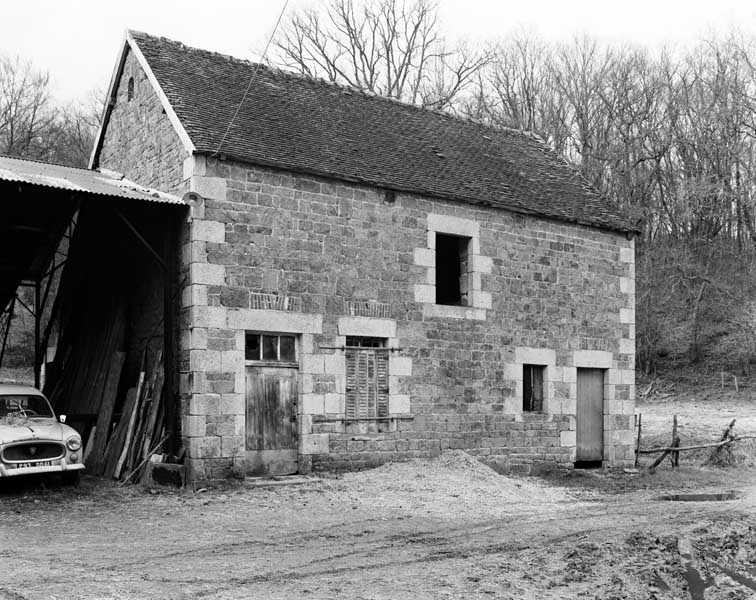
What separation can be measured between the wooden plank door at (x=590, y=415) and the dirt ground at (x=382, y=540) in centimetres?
252

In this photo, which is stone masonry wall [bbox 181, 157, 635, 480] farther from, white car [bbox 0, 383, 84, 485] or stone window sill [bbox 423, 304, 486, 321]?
white car [bbox 0, 383, 84, 485]

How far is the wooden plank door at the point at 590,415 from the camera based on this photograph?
18.0m

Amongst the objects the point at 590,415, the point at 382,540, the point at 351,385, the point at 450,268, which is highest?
the point at 450,268

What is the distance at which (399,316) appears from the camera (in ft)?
50.4

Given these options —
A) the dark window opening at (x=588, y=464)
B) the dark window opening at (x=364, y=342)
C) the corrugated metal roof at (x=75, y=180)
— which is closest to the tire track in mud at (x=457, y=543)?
the dark window opening at (x=364, y=342)

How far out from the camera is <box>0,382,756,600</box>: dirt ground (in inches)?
306

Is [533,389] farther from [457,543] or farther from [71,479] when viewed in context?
Result: [71,479]

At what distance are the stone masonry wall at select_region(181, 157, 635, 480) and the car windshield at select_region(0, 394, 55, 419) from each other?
2209 millimetres

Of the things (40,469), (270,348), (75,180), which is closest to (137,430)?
(40,469)

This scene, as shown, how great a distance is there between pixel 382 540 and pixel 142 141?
8992 mm

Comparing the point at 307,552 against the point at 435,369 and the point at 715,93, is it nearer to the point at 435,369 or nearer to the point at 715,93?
the point at 435,369

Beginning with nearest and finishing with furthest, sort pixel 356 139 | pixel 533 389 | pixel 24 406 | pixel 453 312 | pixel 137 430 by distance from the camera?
pixel 24 406, pixel 137 430, pixel 453 312, pixel 356 139, pixel 533 389

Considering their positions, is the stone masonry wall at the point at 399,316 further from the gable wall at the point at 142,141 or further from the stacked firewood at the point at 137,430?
the gable wall at the point at 142,141

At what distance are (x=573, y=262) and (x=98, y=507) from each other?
10297 millimetres
